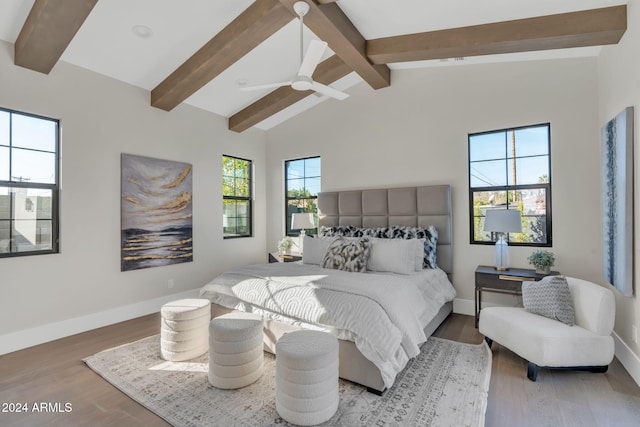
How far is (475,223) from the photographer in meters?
4.16

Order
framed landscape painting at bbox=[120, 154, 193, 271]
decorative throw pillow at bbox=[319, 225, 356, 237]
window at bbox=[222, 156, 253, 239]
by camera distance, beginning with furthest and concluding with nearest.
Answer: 1. window at bbox=[222, 156, 253, 239]
2. decorative throw pillow at bbox=[319, 225, 356, 237]
3. framed landscape painting at bbox=[120, 154, 193, 271]

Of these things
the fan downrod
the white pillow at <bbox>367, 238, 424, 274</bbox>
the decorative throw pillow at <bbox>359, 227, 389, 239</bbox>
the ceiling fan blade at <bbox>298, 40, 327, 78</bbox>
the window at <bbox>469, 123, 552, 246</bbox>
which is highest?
the fan downrod

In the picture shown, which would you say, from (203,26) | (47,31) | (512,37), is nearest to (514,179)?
(512,37)

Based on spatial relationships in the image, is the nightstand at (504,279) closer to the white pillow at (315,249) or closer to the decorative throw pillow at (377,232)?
the decorative throw pillow at (377,232)

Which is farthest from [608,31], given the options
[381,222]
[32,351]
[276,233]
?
[32,351]

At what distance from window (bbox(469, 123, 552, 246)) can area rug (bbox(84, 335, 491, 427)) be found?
1659 mm

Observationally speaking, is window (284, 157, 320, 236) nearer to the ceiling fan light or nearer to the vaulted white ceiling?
the vaulted white ceiling

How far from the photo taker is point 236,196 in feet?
18.6

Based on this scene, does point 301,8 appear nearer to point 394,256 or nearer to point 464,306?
point 394,256

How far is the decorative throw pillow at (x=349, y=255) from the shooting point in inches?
143

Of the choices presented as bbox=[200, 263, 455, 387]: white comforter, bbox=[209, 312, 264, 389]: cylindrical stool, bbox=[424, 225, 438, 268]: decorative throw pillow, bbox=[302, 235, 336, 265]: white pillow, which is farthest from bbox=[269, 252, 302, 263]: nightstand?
bbox=[209, 312, 264, 389]: cylindrical stool

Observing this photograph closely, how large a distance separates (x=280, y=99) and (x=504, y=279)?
12.6 feet

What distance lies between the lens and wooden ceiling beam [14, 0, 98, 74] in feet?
8.50

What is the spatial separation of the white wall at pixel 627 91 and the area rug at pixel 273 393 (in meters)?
1.17
